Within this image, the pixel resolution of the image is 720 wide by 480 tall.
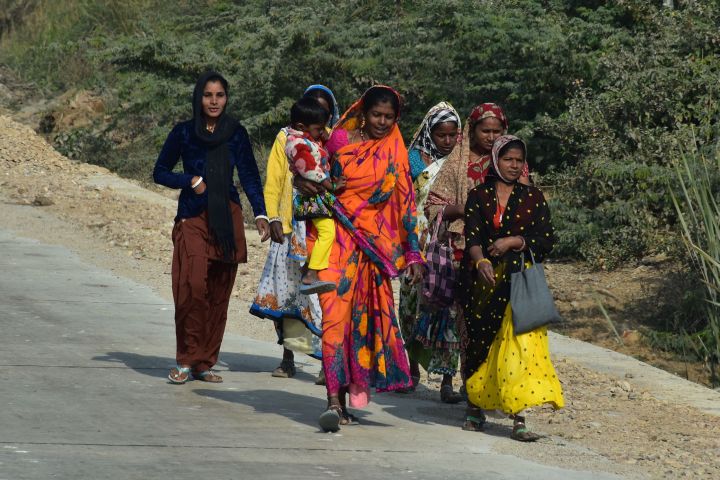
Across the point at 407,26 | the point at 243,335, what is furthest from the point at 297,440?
the point at 407,26

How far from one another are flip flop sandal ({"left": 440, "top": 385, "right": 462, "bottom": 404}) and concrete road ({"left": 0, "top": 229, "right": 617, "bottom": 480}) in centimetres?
10

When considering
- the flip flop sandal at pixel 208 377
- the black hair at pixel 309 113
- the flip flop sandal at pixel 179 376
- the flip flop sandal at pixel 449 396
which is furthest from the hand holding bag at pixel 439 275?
the flip flop sandal at pixel 179 376

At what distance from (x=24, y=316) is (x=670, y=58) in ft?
26.6

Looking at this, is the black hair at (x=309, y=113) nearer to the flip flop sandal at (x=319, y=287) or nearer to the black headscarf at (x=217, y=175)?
the black headscarf at (x=217, y=175)

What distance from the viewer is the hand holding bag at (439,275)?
26.1 ft

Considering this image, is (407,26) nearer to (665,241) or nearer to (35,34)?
(665,241)

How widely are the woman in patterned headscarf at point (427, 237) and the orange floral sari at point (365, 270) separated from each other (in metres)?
0.93

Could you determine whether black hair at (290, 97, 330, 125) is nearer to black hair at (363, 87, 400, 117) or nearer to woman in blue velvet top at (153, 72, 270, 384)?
black hair at (363, 87, 400, 117)

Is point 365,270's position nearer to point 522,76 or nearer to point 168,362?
point 168,362

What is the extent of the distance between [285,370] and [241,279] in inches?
155

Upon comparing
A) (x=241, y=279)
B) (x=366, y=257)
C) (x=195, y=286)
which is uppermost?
(x=366, y=257)

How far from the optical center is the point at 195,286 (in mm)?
8195

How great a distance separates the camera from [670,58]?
49.8 feet

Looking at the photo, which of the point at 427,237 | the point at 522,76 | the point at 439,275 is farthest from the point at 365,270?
the point at 522,76
